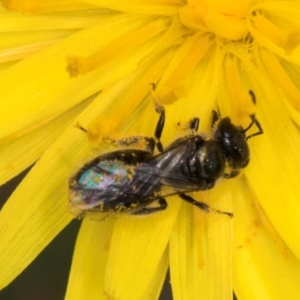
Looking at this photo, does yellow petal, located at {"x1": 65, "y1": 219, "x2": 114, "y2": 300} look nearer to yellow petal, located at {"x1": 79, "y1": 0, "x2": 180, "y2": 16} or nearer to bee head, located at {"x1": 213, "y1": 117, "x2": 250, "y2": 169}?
bee head, located at {"x1": 213, "y1": 117, "x2": 250, "y2": 169}

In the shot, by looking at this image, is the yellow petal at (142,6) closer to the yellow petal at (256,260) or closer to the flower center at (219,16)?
the flower center at (219,16)

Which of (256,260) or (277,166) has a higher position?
(277,166)

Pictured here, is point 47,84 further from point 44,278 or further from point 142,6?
point 44,278

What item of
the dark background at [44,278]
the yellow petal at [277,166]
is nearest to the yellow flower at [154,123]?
the yellow petal at [277,166]

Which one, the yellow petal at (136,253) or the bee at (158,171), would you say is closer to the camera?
the bee at (158,171)

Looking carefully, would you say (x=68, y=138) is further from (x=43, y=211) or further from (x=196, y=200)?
(x=196, y=200)

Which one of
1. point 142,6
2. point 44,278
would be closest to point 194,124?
point 142,6
